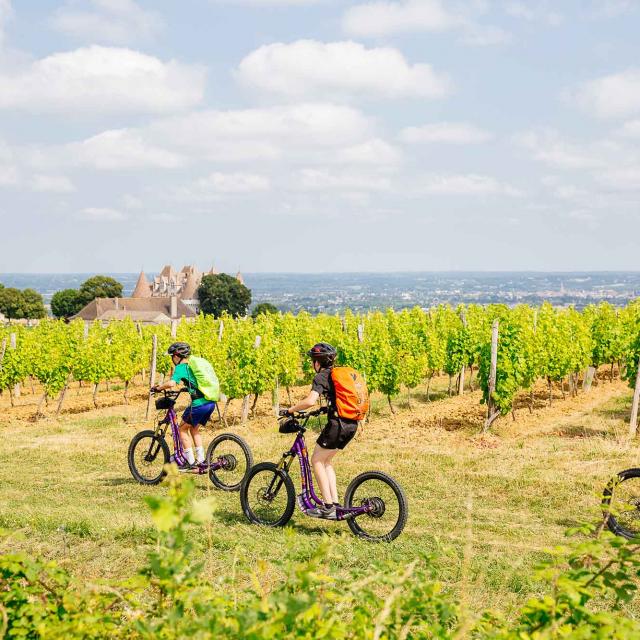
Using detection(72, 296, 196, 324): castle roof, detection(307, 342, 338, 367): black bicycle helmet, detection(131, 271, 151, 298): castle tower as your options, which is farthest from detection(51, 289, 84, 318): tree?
detection(307, 342, 338, 367): black bicycle helmet

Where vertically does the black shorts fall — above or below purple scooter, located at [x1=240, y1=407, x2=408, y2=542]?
above

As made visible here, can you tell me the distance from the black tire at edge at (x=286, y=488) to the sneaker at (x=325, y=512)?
361 mm

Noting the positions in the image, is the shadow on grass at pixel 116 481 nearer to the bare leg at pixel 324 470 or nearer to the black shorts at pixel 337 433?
the bare leg at pixel 324 470

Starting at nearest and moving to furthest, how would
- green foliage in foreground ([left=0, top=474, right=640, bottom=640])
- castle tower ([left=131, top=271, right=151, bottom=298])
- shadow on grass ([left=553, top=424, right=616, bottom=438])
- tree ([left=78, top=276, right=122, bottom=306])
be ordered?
→ green foliage in foreground ([left=0, top=474, right=640, bottom=640])
shadow on grass ([left=553, top=424, right=616, bottom=438])
tree ([left=78, top=276, right=122, bottom=306])
castle tower ([left=131, top=271, right=151, bottom=298])

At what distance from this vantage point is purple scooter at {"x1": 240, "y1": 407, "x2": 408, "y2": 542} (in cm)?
639

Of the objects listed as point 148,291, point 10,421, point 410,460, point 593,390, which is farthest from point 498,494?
point 148,291

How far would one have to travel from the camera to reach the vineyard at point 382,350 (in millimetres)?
15594

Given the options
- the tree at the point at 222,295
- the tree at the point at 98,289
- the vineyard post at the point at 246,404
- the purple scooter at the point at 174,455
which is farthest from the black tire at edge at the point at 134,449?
the tree at the point at 98,289

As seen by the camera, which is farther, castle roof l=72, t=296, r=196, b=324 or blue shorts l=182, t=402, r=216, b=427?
castle roof l=72, t=296, r=196, b=324

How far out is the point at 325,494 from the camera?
646cm

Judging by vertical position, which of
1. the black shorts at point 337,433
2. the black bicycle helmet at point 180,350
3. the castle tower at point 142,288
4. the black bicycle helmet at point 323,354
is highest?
the castle tower at point 142,288

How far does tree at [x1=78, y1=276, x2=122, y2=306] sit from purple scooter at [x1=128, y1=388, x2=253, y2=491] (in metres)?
94.4

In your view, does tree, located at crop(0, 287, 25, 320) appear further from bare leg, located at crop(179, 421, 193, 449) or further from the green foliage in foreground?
the green foliage in foreground

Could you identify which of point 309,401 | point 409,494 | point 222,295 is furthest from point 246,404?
point 222,295
